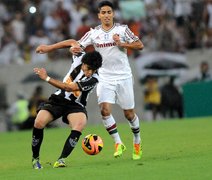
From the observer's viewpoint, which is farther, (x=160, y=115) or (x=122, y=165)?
(x=160, y=115)

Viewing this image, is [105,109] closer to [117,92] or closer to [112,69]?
[117,92]

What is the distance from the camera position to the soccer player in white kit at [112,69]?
1386 cm

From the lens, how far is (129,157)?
14.4 m

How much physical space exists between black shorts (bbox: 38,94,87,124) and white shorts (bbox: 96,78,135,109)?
147 centimetres

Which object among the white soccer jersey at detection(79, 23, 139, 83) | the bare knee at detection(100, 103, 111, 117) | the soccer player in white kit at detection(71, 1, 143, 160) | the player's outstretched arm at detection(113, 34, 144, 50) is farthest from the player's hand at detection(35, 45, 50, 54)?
the bare knee at detection(100, 103, 111, 117)

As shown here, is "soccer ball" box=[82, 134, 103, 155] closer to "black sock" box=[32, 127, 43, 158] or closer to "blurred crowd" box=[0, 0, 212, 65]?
"black sock" box=[32, 127, 43, 158]

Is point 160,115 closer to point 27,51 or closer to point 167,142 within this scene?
point 27,51

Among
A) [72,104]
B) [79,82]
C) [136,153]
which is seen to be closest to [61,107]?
[72,104]

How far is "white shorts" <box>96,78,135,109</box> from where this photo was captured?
14227mm

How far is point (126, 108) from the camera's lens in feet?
47.0

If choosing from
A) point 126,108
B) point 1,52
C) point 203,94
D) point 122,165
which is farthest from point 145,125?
point 122,165

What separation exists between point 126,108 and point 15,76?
12.6 m

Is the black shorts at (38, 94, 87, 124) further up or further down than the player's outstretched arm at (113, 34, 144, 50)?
further down

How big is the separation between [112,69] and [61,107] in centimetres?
184
